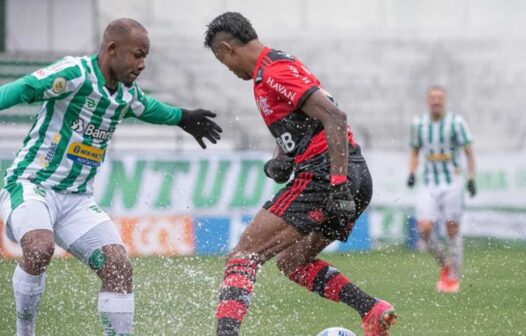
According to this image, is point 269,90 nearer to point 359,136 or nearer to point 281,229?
point 281,229

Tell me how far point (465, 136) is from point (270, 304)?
3.90 metres

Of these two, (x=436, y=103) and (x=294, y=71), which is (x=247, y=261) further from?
(x=436, y=103)

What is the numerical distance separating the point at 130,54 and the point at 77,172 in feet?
2.43

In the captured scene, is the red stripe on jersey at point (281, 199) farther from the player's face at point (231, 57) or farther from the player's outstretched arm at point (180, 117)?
the player's outstretched arm at point (180, 117)

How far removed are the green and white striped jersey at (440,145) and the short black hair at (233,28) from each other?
6.41 metres

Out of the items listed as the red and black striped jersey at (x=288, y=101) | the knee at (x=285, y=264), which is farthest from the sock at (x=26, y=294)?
the red and black striped jersey at (x=288, y=101)

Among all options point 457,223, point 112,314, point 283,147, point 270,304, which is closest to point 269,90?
point 283,147

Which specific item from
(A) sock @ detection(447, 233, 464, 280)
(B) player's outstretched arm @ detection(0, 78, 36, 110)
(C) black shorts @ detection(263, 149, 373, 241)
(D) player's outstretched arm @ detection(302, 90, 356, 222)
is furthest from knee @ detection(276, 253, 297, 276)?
(A) sock @ detection(447, 233, 464, 280)

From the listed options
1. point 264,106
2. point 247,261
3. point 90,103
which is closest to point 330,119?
point 264,106

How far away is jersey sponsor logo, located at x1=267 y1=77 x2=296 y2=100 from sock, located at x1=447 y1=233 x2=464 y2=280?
5335mm

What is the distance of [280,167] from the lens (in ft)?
21.8

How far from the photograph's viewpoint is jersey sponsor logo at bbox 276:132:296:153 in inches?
253

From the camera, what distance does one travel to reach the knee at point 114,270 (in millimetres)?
6332

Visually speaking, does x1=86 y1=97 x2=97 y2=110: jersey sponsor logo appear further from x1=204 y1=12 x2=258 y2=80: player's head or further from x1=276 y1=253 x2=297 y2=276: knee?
x1=276 y1=253 x2=297 y2=276: knee
